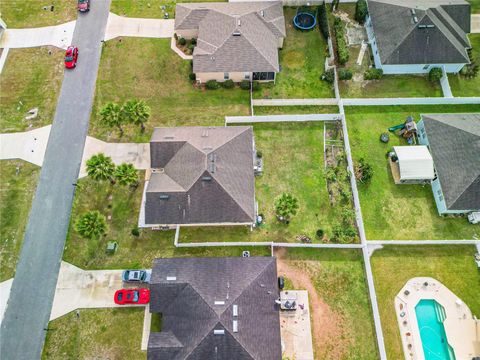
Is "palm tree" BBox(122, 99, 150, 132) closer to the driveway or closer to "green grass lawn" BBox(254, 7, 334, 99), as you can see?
"green grass lawn" BBox(254, 7, 334, 99)

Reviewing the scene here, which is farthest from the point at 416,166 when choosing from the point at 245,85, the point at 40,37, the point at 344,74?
the point at 40,37

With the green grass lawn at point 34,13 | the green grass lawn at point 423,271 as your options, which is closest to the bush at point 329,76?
the green grass lawn at point 423,271

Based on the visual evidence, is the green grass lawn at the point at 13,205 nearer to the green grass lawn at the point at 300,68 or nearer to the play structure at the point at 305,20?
the green grass lawn at the point at 300,68

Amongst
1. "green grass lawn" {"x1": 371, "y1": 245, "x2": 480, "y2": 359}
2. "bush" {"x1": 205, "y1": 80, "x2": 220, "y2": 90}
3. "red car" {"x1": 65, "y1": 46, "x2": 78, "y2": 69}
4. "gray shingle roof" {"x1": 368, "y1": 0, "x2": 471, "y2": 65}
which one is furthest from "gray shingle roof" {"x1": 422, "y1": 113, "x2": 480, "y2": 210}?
"red car" {"x1": 65, "y1": 46, "x2": 78, "y2": 69}

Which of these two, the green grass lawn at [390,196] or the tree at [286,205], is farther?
the green grass lawn at [390,196]

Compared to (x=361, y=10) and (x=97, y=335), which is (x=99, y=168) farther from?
(x=361, y=10)
